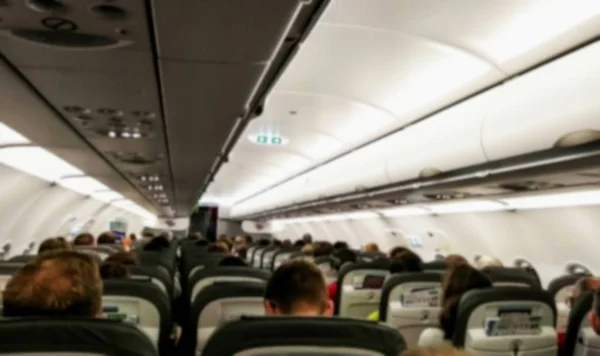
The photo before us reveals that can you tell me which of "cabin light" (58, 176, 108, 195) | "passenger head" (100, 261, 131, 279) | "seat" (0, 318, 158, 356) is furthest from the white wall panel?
"seat" (0, 318, 158, 356)

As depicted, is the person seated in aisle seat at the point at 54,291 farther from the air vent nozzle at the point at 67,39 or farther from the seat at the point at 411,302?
the seat at the point at 411,302

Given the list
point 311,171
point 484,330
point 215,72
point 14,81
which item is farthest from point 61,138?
point 311,171

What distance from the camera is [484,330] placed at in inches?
167

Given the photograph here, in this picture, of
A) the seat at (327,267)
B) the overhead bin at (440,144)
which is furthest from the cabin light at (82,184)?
the overhead bin at (440,144)

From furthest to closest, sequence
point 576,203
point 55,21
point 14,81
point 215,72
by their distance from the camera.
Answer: point 576,203 → point 14,81 → point 215,72 → point 55,21

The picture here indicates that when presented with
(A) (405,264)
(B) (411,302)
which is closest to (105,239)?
(A) (405,264)

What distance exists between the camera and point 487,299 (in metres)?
4.19

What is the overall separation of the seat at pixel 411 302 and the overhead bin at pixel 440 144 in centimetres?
112

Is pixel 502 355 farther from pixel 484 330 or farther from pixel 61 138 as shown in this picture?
pixel 61 138

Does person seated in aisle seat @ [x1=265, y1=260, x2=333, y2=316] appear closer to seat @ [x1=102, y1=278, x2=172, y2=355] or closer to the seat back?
seat @ [x1=102, y1=278, x2=172, y2=355]

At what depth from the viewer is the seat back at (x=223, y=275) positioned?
20.7 ft

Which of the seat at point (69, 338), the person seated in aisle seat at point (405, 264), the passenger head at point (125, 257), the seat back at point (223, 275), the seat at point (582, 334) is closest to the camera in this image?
the seat at point (69, 338)

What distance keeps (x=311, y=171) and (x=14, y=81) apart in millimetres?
10257

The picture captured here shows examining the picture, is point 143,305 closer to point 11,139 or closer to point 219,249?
point 11,139
